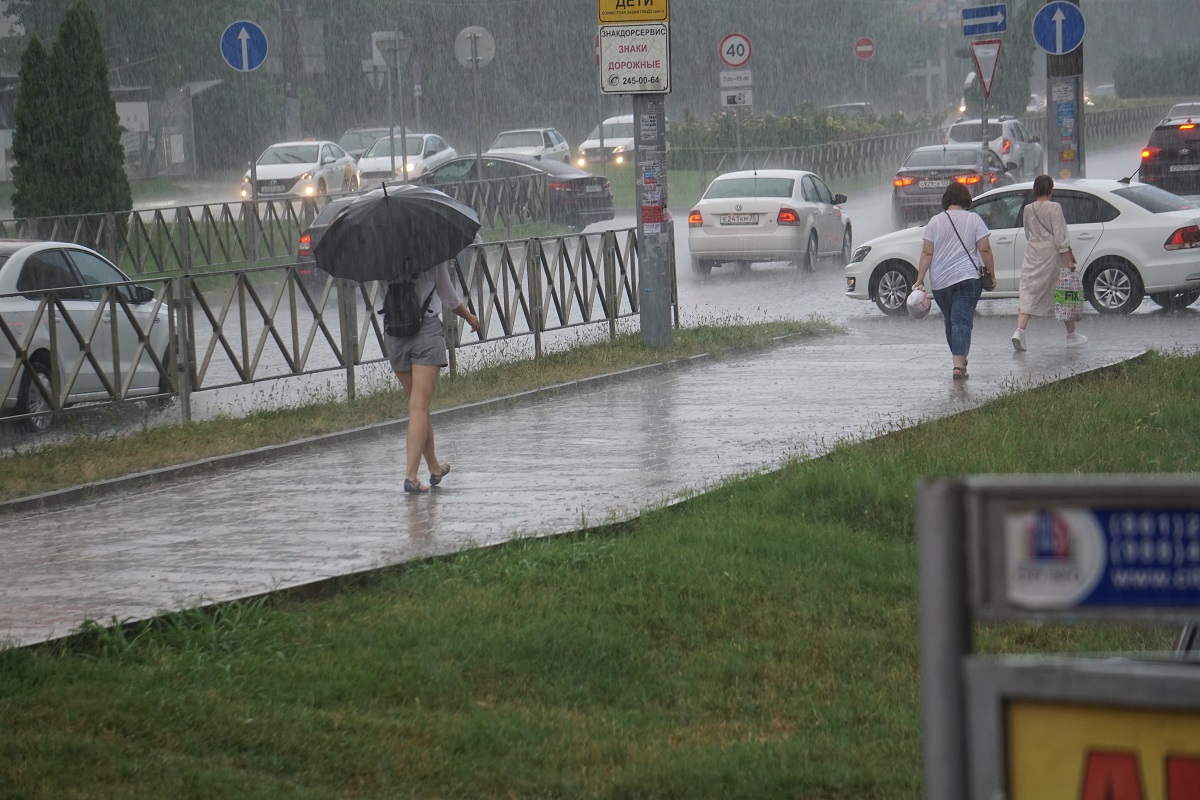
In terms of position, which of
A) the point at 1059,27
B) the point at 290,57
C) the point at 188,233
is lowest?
the point at 188,233

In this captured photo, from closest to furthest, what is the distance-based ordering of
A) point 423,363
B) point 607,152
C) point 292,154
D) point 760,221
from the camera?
point 423,363, point 760,221, point 292,154, point 607,152

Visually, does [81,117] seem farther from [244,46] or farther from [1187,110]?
[1187,110]

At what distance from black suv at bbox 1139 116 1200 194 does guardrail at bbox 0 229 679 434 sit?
15.7 metres

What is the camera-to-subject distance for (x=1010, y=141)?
39.7 metres

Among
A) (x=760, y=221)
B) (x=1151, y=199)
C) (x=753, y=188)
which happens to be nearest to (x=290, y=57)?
(x=753, y=188)

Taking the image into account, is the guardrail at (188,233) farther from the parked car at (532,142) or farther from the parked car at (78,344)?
the parked car at (532,142)

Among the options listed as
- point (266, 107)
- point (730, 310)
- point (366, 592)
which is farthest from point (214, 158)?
point (366, 592)

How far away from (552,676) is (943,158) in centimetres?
2749

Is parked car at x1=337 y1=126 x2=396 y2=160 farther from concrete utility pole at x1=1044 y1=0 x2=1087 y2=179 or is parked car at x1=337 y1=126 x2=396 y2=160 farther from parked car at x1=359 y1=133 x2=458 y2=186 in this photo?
concrete utility pole at x1=1044 y1=0 x2=1087 y2=179

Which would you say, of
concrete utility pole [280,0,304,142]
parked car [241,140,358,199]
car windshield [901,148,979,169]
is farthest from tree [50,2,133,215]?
car windshield [901,148,979,169]

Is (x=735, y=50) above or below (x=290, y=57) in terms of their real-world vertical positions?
below

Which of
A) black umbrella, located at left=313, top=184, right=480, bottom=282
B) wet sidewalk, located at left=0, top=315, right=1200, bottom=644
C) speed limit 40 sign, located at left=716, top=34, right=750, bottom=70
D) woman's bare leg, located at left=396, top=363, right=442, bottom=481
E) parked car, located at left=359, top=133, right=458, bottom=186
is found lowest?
wet sidewalk, located at left=0, top=315, right=1200, bottom=644

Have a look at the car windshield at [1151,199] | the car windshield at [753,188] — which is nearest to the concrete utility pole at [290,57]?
the car windshield at [753,188]

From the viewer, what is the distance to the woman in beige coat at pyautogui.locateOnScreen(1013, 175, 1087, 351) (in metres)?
15.3
